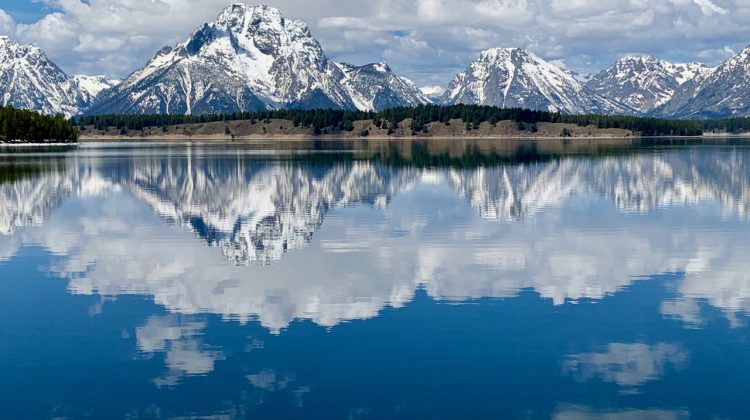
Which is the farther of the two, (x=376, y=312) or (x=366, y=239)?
(x=366, y=239)

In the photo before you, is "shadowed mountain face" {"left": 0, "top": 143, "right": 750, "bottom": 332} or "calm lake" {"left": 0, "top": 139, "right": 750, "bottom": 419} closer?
"calm lake" {"left": 0, "top": 139, "right": 750, "bottom": 419}

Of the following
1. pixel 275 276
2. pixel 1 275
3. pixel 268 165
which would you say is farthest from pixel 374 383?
pixel 268 165

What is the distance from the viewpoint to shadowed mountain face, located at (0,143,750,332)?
4203cm

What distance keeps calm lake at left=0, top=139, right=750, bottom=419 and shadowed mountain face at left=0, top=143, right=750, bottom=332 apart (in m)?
0.28

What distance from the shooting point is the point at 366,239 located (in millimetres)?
60875

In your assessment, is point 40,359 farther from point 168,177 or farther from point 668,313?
point 168,177

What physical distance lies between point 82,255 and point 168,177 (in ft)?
249

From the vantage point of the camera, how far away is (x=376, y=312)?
3762 centimetres

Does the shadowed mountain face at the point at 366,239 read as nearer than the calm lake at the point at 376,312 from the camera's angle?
No

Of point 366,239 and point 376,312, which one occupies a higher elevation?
point 366,239

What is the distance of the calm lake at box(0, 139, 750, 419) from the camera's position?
87.2 ft

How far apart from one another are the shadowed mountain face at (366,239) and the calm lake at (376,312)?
0.28m

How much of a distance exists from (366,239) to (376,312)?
23.4 metres

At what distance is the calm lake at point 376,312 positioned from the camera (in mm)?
26578
